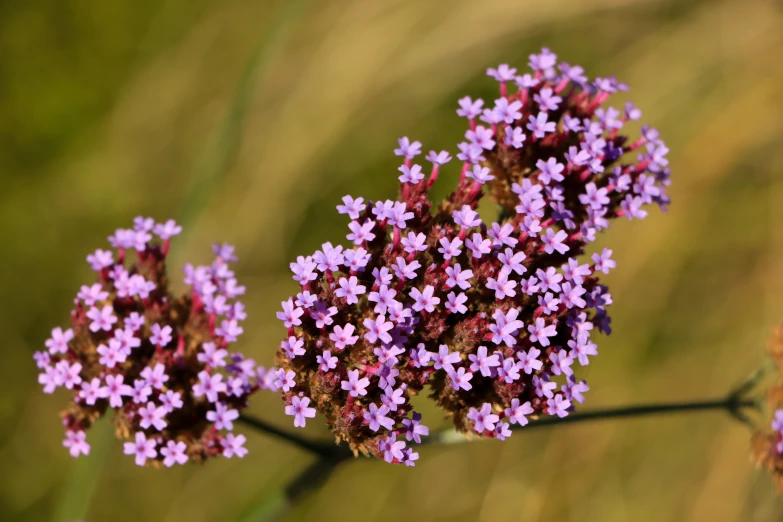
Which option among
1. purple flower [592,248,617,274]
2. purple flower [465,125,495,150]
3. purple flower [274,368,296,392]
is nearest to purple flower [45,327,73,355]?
purple flower [274,368,296,392]

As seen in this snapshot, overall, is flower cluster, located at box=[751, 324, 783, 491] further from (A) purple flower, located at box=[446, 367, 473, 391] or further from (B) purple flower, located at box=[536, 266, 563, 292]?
(A) purple flower, located at box=[446, 367, 473, 391]

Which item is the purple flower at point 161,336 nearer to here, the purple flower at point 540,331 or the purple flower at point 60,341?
the purple flower at point 60,341

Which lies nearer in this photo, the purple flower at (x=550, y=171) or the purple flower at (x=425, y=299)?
the purple flower at (x=425, y=299)

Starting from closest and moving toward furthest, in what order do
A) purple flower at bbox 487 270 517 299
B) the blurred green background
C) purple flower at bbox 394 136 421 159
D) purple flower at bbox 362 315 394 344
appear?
purple flower at bbox 362 315 394 344 < purple flower at bbox 487 270 517 299 < purple flower at bbox 394 136 421 159 < the blurred green background

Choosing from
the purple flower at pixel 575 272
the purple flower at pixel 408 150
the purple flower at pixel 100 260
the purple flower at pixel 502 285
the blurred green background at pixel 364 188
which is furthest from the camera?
the blurred green background at pixel 364 188

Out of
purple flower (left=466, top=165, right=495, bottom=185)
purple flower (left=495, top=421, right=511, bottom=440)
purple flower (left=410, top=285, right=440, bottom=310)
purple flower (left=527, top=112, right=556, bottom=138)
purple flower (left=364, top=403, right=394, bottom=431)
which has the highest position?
purple flower (left=527, top=112, right=556, bottom=138)

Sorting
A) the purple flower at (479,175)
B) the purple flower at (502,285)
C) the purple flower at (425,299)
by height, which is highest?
the purple flower at (479,175)

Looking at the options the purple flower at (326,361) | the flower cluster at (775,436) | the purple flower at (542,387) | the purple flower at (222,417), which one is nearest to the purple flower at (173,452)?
the purple flower at (222,417)
